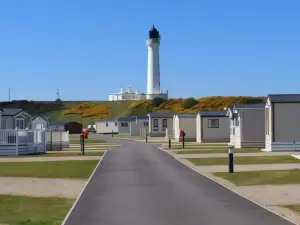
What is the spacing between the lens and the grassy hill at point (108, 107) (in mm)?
130375

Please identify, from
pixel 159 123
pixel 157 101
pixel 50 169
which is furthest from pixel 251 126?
pixel 157 101

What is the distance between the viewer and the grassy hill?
428ft

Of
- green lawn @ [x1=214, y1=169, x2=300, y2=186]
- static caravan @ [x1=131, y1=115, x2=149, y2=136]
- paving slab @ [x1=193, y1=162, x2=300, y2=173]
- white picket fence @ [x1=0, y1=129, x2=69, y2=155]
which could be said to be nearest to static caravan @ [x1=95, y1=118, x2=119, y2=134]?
static caravan @ [x1=131, y1=115, x2=149, y2=136]

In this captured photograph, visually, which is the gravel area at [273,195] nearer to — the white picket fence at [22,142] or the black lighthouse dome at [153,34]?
the white picket fence at [22,142]

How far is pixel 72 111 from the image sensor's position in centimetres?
14575

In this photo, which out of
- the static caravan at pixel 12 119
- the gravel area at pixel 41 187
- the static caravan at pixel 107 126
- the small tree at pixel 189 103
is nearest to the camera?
the gravel area at pixel 41 187

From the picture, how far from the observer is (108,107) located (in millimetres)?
144375

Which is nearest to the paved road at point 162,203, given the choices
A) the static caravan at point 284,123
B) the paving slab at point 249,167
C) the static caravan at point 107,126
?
the paving slab at point 249,167

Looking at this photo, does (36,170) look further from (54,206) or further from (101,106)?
(101,106)

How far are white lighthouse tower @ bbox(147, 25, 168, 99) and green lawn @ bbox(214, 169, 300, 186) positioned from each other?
112683 mm

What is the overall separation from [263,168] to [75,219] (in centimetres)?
1504

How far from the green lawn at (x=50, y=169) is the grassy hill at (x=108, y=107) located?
91621mm

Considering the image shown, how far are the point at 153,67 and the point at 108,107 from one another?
14.8 metres

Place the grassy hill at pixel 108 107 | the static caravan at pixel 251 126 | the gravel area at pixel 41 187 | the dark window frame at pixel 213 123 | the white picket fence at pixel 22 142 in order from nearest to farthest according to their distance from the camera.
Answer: the gravel area at pixel 41 187 < the white picket fence at pixel 22 142 < the static caravan at pixel 251 126 < the dark window frame at pixel 213 123 < the grassy hill at pixel 108 107
